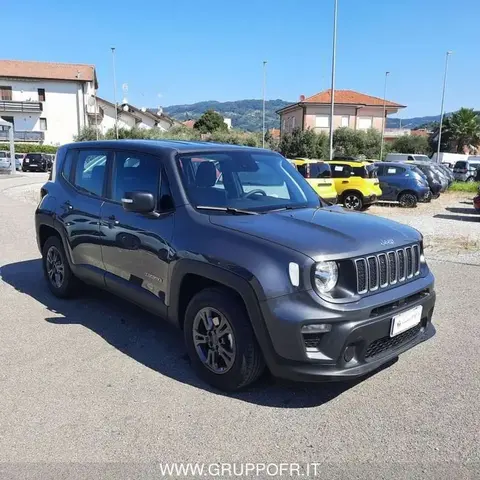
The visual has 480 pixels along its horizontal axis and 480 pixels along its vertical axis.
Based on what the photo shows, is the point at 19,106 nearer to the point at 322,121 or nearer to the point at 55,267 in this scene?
the point at 322,121

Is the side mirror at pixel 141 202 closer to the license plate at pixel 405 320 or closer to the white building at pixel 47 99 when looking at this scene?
the license plate at pixel 405 320

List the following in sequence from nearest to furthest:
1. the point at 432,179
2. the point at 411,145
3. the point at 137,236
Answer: the point at 137,236 → the point at 432,179 → the point at 411,145

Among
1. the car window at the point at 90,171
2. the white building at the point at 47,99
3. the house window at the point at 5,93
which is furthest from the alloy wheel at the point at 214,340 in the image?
the house window at the point at 5,93

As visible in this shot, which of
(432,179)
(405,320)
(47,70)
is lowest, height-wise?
(405,320)

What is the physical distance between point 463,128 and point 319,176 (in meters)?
56.8

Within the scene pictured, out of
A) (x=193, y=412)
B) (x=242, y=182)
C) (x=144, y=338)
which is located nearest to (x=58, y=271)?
(x=144, y=338)

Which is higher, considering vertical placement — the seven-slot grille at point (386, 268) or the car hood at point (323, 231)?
the car hood at point (323, 231)

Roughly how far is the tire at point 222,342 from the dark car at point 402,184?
50.4ft

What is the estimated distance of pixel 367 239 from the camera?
3.35 m

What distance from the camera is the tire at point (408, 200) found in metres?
17.5

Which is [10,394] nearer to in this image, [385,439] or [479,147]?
[385,439]

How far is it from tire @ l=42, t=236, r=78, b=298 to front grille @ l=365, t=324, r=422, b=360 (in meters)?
3.50

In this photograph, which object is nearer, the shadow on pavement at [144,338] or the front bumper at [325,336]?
the front bumper at [325,336]

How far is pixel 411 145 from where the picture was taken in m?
62.1
